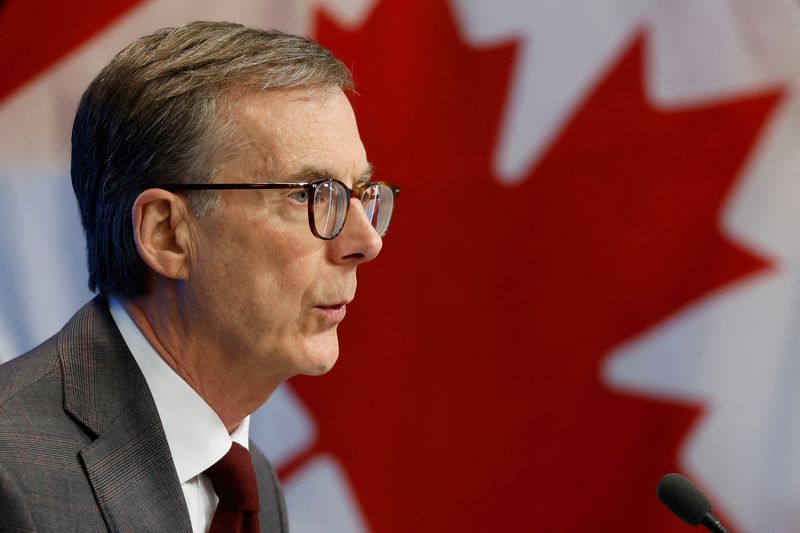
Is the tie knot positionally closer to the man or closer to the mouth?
the man

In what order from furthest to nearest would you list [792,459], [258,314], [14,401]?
[792,459] → [258,314] → [14,401]

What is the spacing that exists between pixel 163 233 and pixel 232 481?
15.2 inches

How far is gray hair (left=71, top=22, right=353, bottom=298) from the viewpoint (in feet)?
4.42

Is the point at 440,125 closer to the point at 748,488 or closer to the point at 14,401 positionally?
the point at 748,488

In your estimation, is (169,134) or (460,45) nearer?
(169,134)

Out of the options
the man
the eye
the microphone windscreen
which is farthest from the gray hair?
the microphone windscreen

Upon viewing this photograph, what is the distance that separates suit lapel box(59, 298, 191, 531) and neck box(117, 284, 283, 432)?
0.19ft

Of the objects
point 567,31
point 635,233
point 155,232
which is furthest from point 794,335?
point 155,232

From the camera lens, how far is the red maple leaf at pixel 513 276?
221cm

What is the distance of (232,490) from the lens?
4.70 ft

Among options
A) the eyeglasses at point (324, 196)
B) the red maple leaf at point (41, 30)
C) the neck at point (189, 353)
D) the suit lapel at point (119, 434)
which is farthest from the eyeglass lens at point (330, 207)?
the red maple leaf at point (41, 30)

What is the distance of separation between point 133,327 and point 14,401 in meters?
0.21

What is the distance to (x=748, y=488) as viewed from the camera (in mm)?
2199

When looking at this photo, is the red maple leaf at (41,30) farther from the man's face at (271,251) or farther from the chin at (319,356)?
the chin at (319,356)
